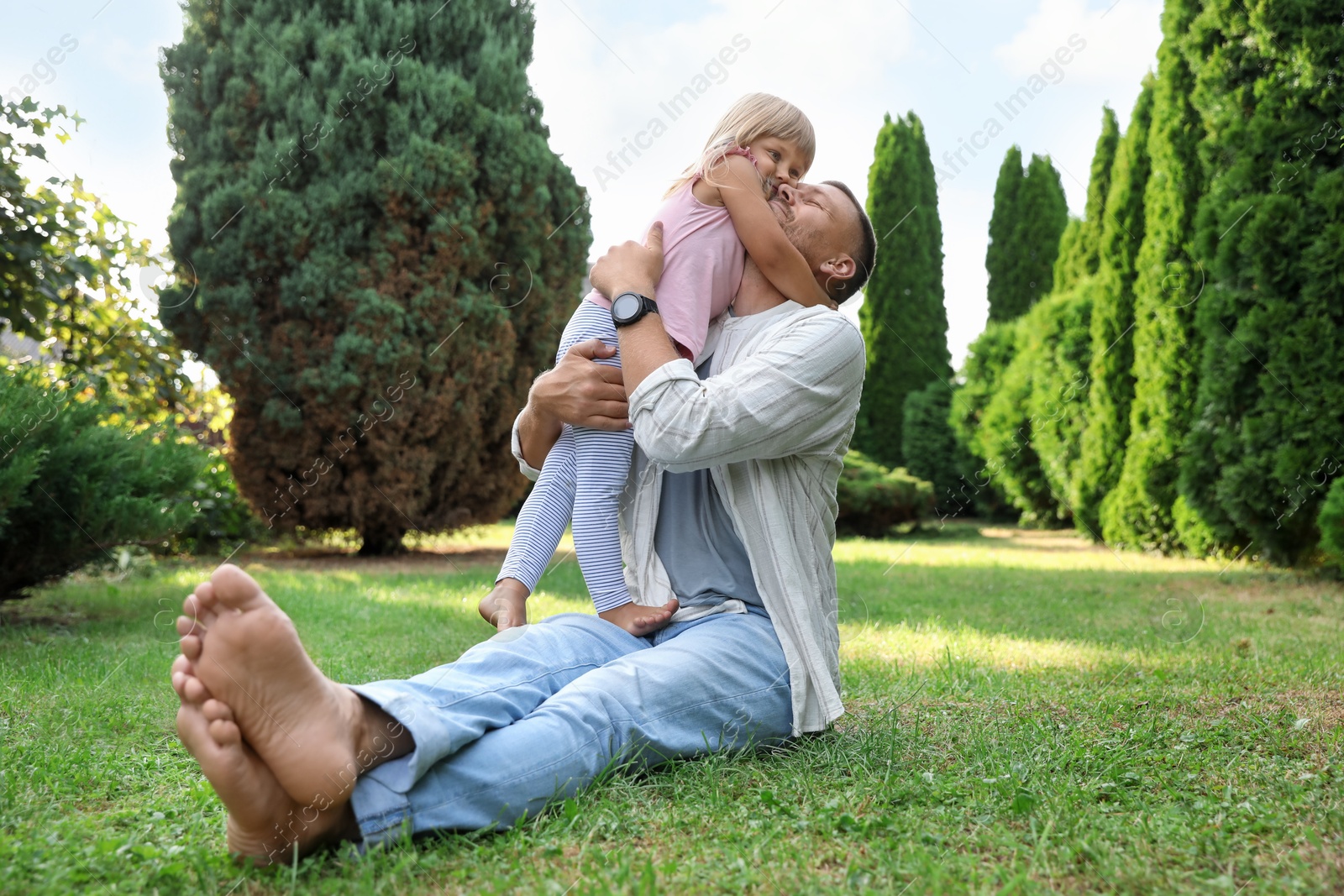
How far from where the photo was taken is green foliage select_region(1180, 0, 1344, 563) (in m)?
5.73

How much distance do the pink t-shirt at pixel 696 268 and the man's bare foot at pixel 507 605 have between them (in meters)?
0.65

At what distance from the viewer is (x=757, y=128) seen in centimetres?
248

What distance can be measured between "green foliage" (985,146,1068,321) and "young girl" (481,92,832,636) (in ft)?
44.3

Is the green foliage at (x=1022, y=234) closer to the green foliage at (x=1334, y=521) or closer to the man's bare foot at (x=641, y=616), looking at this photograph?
the green foliage at (x=1334, y=521)

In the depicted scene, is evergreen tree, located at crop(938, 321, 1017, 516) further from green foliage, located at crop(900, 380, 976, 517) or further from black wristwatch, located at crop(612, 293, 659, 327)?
black wristwatch, located at crop(612, 293, 659, 327)

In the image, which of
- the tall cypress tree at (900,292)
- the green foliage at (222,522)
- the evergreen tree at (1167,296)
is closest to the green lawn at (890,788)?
the evergreen tree at (1167,296)

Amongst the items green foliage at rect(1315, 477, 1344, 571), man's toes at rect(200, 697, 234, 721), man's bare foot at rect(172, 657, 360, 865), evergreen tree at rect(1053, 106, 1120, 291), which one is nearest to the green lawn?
man's bare foot at rect(172, 657, 360, 865)

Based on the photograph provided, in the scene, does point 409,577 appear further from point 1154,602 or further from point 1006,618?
point 1154,602

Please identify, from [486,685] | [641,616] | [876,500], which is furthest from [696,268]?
[876,500]

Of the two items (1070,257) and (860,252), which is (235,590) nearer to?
(860,252)

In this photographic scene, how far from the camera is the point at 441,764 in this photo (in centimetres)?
152

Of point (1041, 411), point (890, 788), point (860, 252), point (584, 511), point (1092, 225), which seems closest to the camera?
point (890, 788)

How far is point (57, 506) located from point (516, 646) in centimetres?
329

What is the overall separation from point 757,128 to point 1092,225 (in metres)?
10.5
